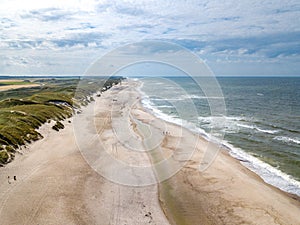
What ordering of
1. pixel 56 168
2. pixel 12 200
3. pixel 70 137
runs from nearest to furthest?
1. pixel 12 200
2. pixel 56 168
3. pixel 70 137

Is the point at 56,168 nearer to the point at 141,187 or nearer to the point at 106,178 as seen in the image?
the point at 106,178

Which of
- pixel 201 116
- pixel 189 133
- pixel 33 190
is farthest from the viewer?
pixel 201 116

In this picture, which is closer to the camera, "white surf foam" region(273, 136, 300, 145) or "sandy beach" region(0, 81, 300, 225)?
"sandy beach" region(0, 81, 300, 225)

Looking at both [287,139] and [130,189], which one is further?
[287,139]

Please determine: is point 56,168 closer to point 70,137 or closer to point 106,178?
point 106,178

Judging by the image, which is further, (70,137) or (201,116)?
(201,116)

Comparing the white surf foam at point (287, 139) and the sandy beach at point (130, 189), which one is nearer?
the sandy beach at point (130, 189)

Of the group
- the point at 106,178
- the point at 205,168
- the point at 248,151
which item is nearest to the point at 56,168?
the point at 106,178
